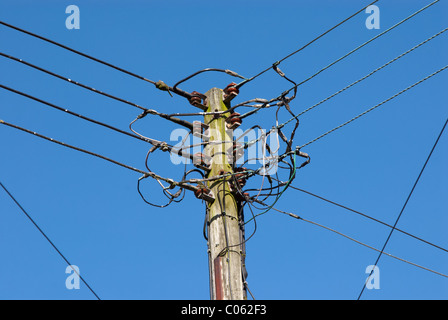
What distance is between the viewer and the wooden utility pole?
8883 mm

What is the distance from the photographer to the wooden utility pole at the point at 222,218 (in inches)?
350

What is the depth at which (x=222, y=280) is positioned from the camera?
886 centimetres

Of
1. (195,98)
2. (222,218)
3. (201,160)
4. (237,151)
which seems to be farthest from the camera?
(195,98)

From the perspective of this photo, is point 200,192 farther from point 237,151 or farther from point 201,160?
point 237,151

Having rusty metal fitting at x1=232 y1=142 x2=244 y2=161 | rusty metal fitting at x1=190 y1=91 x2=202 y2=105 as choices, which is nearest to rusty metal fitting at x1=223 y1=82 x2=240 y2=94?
rusty metal fitting at x1=190 y1=91 x2=202 y2=105

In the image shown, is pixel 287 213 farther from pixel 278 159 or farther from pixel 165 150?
pixel 165 150

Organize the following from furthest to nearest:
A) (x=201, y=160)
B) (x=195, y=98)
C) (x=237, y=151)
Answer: (x=195, y=98) → (x=237, y=151) → (x=201, y=160)

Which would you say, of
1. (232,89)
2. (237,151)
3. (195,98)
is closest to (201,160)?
(237,151)

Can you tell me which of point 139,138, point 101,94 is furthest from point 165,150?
point 101,94

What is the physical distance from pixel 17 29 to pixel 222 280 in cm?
379

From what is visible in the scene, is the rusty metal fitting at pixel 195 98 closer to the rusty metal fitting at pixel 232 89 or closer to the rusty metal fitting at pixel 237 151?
the rusty metal fitting at pixel 232 89

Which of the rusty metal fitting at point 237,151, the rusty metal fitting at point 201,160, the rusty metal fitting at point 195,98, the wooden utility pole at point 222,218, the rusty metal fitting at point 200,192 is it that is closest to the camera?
the wooden utility pole at point 222,218

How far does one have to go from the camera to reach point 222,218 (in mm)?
9250

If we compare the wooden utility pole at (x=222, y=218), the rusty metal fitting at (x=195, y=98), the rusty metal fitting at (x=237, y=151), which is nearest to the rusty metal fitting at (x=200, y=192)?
the wooden utility pole at (x=222, y=218)
